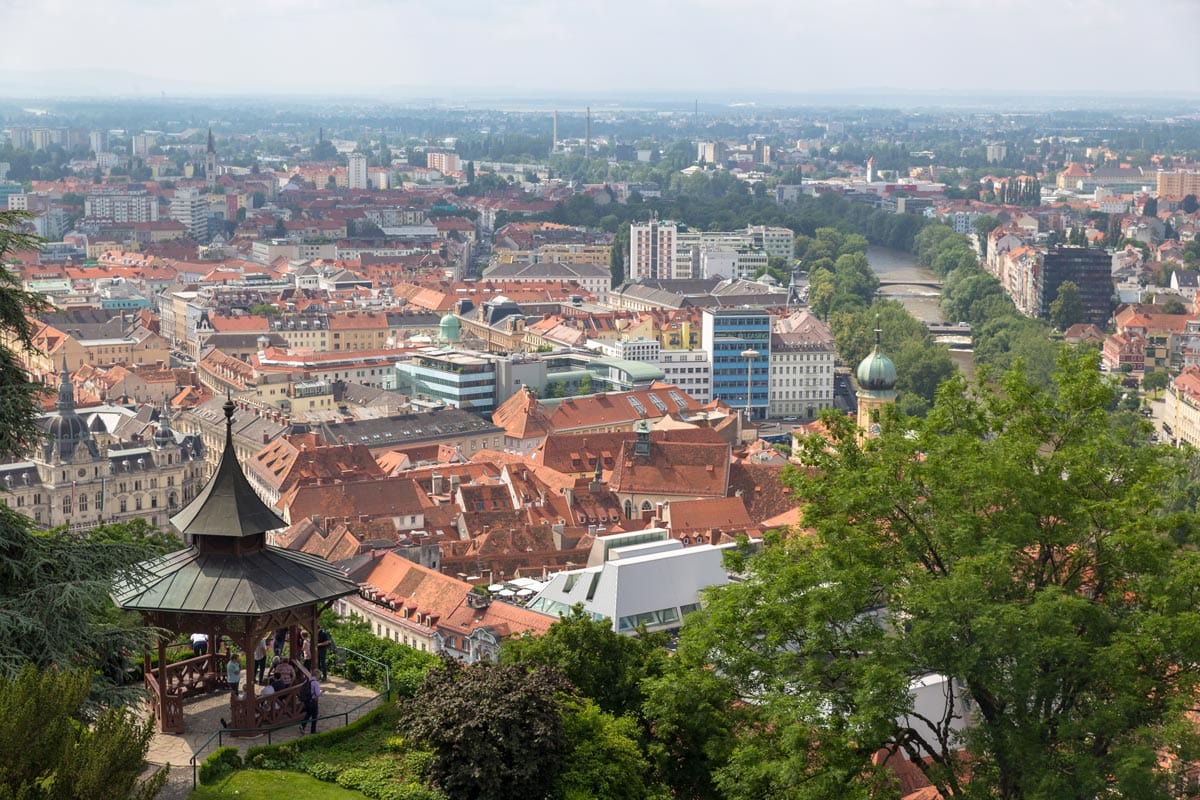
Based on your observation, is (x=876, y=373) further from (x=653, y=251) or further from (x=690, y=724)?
(x=653, y=251)

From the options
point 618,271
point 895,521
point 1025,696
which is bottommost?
point 618,271

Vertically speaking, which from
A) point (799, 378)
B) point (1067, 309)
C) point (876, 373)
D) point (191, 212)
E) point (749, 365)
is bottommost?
point (799, 378)

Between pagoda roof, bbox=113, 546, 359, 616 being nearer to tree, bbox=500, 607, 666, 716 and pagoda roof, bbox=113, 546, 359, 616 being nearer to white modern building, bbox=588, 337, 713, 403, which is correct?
tree, bbox=500, 607, 666, 716

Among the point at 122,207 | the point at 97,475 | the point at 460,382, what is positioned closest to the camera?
the point at 97,475

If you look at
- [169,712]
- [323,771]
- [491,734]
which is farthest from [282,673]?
[491,734]

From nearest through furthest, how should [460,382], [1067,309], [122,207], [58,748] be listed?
[58,748]
[460,382]
[1067,309]
[122,207]

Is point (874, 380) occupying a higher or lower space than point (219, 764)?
lower

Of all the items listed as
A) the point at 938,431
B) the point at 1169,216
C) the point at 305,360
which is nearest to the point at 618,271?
the point at 305,360

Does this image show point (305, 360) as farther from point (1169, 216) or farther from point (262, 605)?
point (1169, 216)
